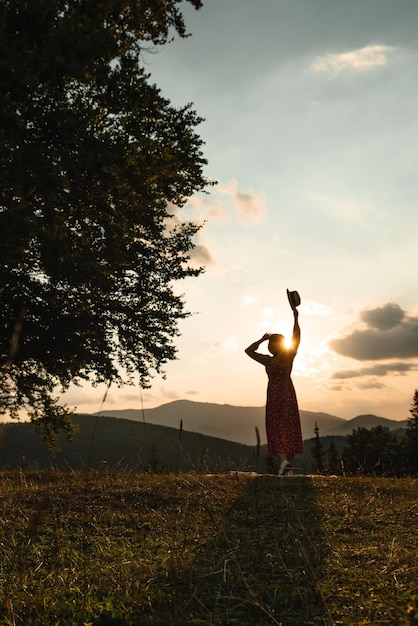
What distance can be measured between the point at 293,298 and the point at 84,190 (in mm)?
5360

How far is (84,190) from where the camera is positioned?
12742 millimetres

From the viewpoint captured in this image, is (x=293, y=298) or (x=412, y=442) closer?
(x=293, y=298)

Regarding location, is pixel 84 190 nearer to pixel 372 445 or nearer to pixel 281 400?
pixel 281 400

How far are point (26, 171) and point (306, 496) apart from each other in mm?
8392

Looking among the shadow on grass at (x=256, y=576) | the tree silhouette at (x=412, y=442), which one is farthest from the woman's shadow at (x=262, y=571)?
the tree silhouette at (x=412, y=442)

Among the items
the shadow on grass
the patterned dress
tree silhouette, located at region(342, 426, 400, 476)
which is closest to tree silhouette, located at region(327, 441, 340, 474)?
tree silhouette, located at region(342, 426, 400, 476)

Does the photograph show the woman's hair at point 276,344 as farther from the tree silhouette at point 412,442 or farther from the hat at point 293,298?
the tree silhouette at point 412,442

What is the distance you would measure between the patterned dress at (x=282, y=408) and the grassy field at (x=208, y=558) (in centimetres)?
257

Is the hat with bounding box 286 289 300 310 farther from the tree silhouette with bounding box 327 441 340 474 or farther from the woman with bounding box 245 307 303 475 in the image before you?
the tree silhouette with bounding box 327 441 340 474

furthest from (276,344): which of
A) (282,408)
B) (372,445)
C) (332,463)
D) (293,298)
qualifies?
(372,445)

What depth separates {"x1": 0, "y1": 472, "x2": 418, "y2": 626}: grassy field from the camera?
349 cm

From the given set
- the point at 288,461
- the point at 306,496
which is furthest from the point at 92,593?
the point at 288,461

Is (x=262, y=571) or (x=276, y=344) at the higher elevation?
(x=276, y=344)

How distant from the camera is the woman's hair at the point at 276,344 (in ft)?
37.2
